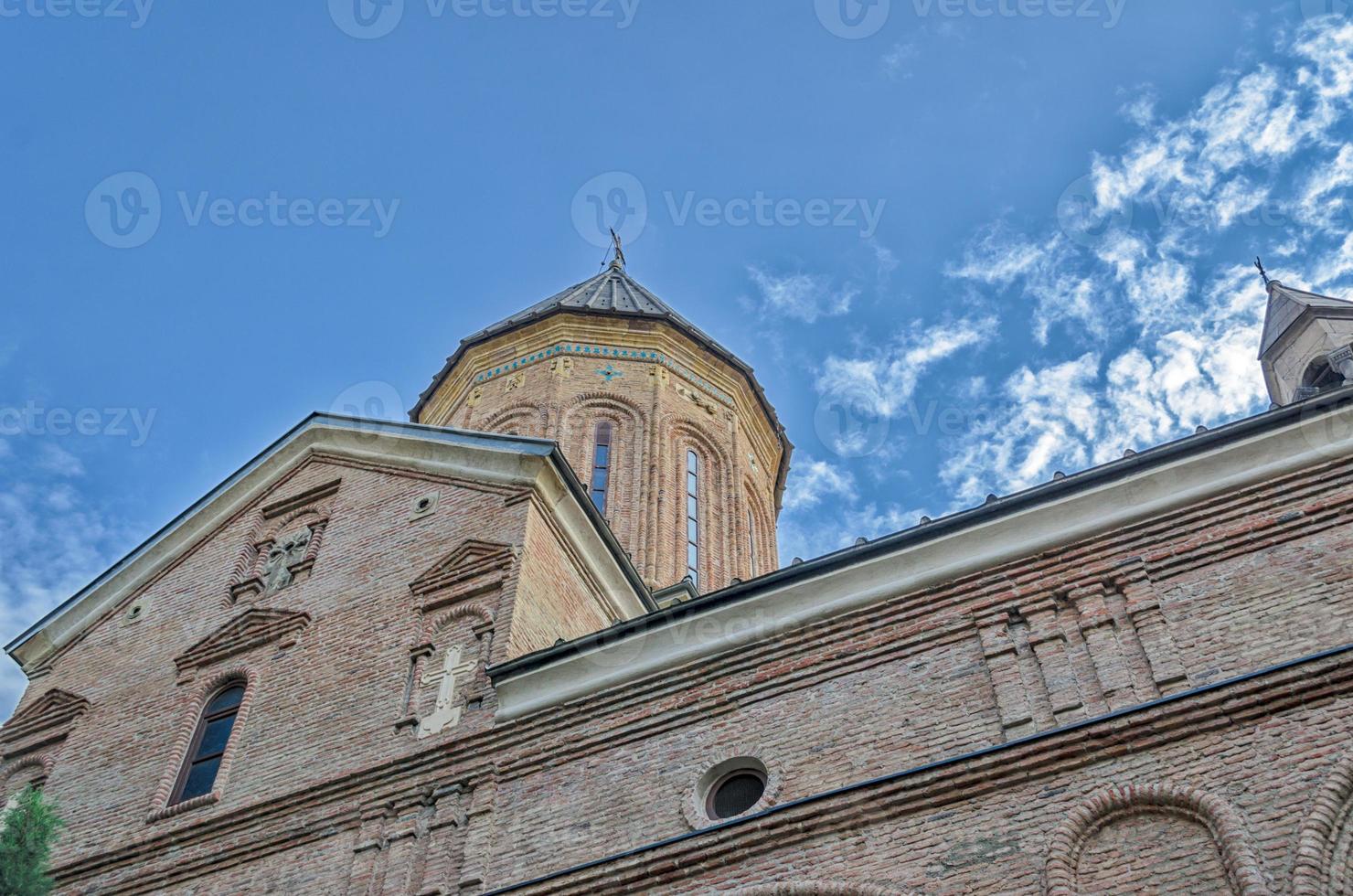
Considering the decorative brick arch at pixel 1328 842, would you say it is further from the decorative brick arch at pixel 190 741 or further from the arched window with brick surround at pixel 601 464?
the arched window with brick surround at pixel 601 464

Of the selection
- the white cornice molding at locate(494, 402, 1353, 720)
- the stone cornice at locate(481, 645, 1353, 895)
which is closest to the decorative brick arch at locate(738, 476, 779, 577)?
the white cornice molding at locate(494, 402, 1353, 720)

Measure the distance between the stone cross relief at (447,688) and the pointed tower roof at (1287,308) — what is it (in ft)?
46.1

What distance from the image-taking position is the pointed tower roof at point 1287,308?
21.4m

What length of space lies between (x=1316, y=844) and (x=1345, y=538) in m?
2.92

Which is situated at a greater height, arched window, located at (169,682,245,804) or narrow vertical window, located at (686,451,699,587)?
narrow vertical window, located at (686,451,699,587)

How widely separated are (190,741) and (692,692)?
5.72 meters

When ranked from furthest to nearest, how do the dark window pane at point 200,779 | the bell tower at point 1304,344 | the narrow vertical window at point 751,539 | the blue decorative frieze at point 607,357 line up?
the blue decorative frieze at point 607,357, the narrow vertical window at point 751,539, the bell tower at point 1304,344, the dark window pane at point 200,779

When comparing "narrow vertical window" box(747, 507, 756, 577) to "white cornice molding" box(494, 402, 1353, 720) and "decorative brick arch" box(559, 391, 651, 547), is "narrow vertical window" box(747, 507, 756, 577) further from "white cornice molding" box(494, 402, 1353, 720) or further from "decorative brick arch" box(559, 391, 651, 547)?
"white cornice molding" box(494, 402, 1353, 720)

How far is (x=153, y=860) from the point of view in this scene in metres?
13.7

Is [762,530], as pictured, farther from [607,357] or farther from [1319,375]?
[1319,375]

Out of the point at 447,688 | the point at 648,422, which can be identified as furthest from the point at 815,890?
the point at 648,422

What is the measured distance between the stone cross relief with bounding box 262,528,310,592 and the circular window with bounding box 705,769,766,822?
21.5 ft

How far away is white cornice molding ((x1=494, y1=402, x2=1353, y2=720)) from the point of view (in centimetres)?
1164

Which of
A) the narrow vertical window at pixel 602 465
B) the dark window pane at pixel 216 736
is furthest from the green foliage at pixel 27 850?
the narrow vertical window at pixel 602 465
